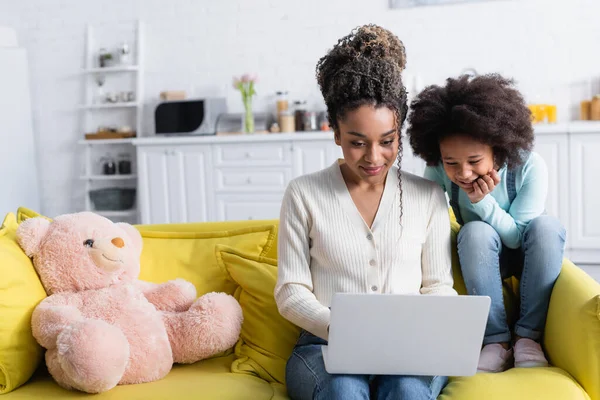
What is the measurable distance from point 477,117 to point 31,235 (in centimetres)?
111

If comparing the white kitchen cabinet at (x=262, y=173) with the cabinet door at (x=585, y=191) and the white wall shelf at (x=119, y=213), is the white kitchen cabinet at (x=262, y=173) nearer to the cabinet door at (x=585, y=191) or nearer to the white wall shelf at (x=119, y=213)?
the cabinet door at (x=585, y=191)

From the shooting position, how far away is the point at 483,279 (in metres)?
1.74

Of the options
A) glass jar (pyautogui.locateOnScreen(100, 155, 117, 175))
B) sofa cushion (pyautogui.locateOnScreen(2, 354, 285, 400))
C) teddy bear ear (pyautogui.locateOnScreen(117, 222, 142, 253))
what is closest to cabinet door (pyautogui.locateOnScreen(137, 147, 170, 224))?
glass jar (pyautogui.locateOnScreen(100, 155, 117, 175))

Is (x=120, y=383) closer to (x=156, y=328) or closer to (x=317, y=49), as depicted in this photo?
(x=156, y=328)

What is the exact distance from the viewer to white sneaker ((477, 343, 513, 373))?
1703 millimetres

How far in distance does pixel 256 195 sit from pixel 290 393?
3.07m

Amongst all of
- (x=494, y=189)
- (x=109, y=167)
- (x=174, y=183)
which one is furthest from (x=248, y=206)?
(x=494, y=189)

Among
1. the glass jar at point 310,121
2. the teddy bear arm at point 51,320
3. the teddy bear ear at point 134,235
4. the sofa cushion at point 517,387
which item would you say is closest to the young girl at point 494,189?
the sofa cushion at point 517,387

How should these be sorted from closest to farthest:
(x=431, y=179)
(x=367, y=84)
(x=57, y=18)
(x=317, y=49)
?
(x=367, y=84)
(x=431, y=179)
(x=317, y=49)
(x=57, y=18)

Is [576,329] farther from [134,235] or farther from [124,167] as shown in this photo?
→ [124,167]

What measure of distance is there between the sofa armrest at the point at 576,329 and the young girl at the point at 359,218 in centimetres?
26

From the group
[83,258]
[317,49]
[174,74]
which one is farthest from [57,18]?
[83,258]

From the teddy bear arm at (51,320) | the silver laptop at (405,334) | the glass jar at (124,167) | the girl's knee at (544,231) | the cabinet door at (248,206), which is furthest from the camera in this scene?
the glass jar at (124,167)

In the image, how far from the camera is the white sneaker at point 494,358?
1.70m
